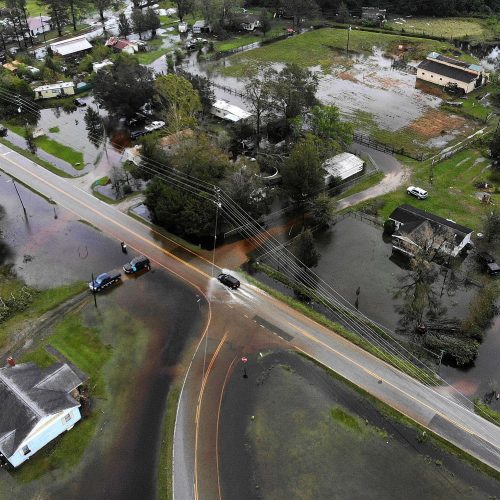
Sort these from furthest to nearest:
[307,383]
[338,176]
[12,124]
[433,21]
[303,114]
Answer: [433,21]
[12,124]
[303,114]
[338,176]
[307,383]

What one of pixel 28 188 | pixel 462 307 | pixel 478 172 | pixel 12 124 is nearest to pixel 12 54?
pixel 12 124

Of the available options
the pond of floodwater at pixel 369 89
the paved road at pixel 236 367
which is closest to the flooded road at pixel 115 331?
the paved road at pixel 236 367

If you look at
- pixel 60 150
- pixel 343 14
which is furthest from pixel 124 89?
pixel 343 14

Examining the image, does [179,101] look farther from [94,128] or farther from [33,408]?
[33,408]

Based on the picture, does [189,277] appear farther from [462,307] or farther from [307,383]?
[462,307]

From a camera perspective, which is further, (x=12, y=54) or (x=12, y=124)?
(x=12, y=54)

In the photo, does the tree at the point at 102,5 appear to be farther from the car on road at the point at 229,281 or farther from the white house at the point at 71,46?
the car on road at the point at 229,281

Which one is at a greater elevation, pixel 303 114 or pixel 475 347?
pixel 303 114
